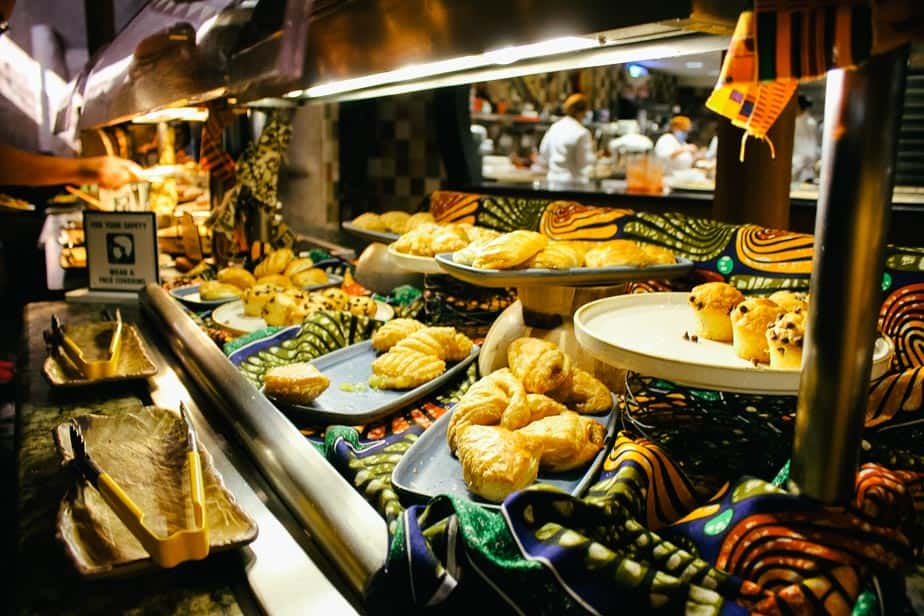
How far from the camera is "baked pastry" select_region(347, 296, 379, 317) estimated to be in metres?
2.13

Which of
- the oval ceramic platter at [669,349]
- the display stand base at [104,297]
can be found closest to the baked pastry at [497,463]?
the oval ceramic platter at [669,349]

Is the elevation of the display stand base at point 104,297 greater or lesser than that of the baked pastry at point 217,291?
lesser

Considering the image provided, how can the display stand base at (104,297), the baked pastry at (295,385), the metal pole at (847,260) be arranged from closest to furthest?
1. the metal pole at (847,260)
2. the baked pastry at (295,385)
3. the display stand base at (104,297)

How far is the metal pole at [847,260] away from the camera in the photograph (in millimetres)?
597

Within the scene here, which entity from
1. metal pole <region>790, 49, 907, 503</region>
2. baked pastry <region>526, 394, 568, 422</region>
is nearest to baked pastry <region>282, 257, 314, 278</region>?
baked pastry <region>526, 394, 568, 422</region>

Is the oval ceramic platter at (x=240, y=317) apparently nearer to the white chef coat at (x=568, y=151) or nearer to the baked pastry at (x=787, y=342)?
the baked pastry at (x=787, y=342)

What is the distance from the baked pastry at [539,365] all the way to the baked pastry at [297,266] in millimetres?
1572

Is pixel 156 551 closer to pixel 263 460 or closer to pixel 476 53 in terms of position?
pixel 263 460

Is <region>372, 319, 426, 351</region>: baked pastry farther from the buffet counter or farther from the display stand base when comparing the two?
the display stand base

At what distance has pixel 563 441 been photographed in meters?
1.14

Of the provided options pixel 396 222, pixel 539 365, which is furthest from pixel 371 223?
pixel 539 365

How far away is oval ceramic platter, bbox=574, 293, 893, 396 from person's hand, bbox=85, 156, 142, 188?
2.54 metres

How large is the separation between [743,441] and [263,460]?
82 cm

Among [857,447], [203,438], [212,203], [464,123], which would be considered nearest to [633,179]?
[464,123]
